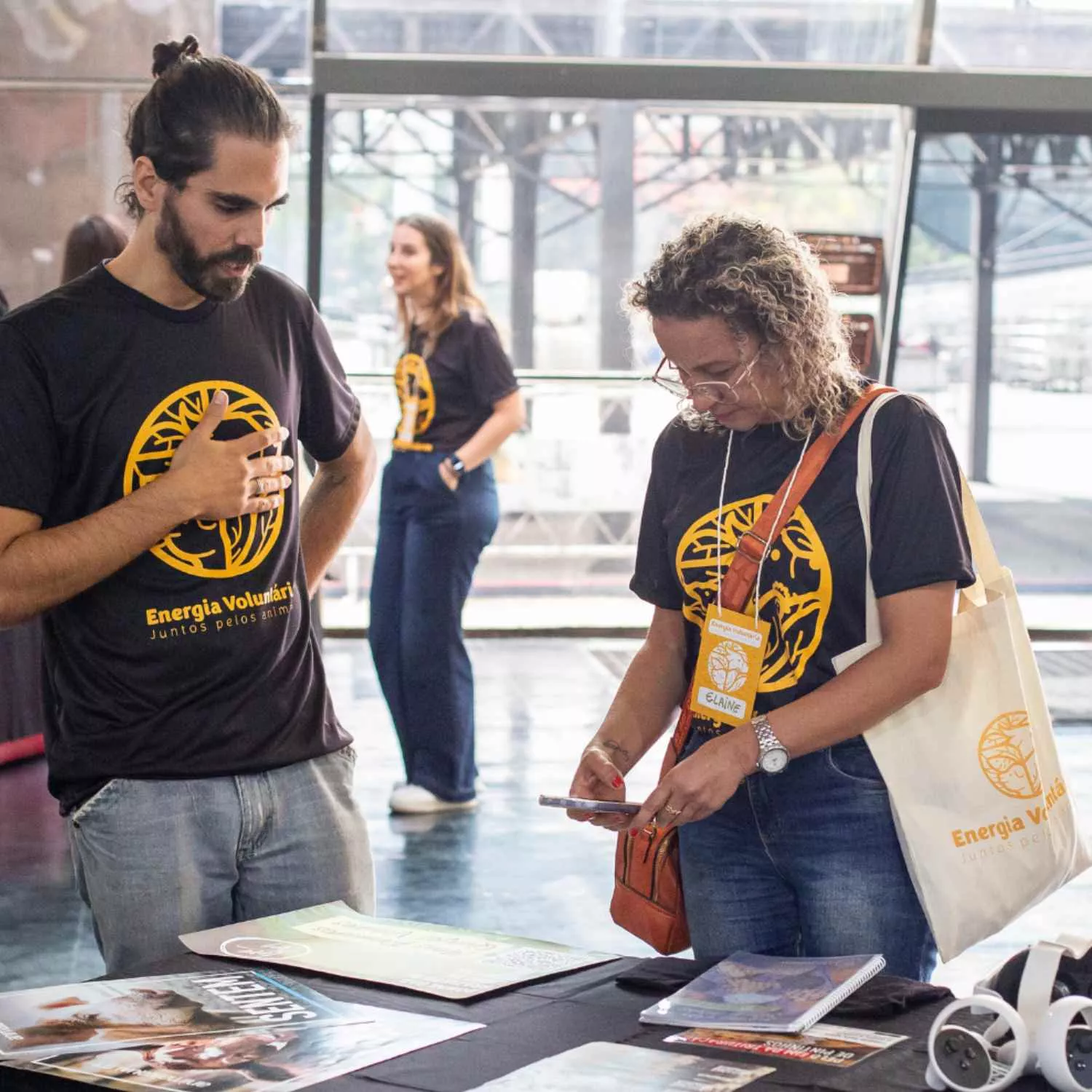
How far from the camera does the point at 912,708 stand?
5.75 feet

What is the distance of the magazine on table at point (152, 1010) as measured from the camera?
4.44 feet

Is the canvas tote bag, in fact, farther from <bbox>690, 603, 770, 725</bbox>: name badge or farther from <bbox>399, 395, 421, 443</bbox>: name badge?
<bbox>399, 395, 421, 443</bbox>: name badge

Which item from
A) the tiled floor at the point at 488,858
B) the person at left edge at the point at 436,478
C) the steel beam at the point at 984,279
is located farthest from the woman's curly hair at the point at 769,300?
the steel beam at the point at 984,279

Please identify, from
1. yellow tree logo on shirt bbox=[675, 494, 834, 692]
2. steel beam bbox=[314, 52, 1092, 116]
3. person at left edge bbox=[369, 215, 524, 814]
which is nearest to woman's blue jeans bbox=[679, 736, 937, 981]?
yellow tree logo on shirt bbox=[675, 494, 834, 692]

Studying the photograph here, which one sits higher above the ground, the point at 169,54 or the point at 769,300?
the point at 169,54

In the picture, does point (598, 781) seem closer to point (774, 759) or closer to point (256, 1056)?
point (774, 759)

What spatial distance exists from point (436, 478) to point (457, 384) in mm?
282

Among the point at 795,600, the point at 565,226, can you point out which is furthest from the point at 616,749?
the point at 565,226

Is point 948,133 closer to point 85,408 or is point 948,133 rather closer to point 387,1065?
point 85,408

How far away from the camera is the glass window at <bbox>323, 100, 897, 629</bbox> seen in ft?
24.3

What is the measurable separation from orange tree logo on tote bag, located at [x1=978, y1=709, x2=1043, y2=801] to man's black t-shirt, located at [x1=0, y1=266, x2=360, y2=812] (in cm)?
74

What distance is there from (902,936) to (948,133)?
17.7 ft

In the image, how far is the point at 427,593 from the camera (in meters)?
4.45

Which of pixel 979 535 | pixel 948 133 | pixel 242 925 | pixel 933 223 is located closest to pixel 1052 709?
pixel 948 133
